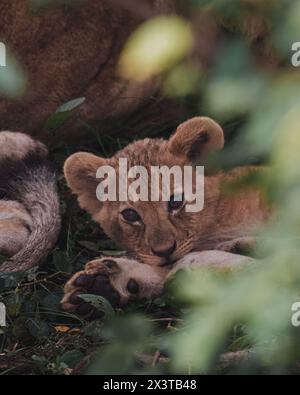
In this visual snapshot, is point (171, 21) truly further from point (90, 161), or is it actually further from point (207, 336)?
point (90, 161)

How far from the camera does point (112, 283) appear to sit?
2.96 m

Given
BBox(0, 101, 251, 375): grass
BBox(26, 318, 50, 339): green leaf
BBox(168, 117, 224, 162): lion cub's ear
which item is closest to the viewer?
BBox(0, 101, 251, 375): grass

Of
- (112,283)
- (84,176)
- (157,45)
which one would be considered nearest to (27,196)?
(84,176)

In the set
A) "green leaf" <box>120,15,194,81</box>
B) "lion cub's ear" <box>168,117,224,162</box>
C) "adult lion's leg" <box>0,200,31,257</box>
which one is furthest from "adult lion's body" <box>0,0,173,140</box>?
"green leaf" <box>120,15,194,81</box>

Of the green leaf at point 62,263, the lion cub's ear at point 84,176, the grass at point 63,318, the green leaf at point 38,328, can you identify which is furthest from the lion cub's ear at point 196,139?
the green leaf at point 38,328

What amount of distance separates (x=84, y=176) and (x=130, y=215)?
0.25 meters

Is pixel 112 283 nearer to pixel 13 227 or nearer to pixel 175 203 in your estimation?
pixel 175 203

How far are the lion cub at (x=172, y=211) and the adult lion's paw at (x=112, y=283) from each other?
0.03m

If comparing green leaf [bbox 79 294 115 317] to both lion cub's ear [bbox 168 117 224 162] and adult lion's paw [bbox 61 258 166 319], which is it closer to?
adult lion's paw [bbox 61 258 166 319]

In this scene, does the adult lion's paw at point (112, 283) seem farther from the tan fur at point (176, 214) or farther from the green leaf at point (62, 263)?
the green leaf at point (62, 263)

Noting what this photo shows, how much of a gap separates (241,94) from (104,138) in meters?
2.54

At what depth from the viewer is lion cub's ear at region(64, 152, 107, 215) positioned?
3336mm

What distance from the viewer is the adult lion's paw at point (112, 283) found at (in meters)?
2.94
